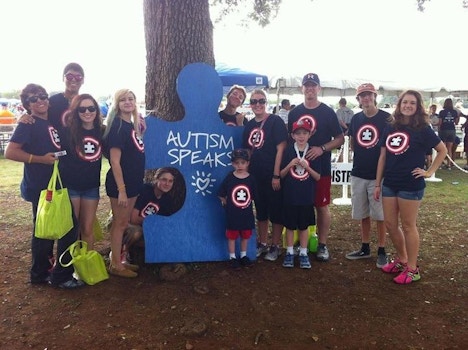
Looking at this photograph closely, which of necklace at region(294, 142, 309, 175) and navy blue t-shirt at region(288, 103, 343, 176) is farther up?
A: navy blue t-shirt at region(288, 103, 343, 176)

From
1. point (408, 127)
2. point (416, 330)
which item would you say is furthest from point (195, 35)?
point (416, 330)

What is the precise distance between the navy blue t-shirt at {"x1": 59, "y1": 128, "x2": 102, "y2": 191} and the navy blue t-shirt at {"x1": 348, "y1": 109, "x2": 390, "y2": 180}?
2391 millimetres

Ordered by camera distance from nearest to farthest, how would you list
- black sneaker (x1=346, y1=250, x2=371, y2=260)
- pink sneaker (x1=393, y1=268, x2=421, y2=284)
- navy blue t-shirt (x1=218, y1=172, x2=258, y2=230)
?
pink sneaker (x1=393, y1=268, x2=421, y2=284) → navy blue t-shirt (x1=218, y1=172, x2=258, y2=230) → black sneaker (x1=346, y1=250, x2=371, y2=260)

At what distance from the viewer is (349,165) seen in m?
6.62

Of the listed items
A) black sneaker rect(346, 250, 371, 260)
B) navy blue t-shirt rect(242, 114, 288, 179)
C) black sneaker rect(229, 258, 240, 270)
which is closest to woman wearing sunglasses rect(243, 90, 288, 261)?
navy blue t-shirt rect(242, 114, 288, 179)

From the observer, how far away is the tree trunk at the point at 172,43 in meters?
3.97

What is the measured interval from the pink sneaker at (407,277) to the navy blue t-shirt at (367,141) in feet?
2.99

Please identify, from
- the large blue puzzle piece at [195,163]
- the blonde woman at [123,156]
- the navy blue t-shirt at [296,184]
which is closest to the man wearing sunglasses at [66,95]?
the blonde woman at [123,156]

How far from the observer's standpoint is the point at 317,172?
389cm

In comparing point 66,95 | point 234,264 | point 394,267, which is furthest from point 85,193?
point 394,267

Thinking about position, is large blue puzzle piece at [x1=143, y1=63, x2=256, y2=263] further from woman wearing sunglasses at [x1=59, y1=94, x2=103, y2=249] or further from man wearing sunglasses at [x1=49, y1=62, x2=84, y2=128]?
man wearing sunglasses at [x1=49, y1=62, x2=84, y2=128]

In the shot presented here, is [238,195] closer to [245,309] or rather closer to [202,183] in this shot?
[202,183]

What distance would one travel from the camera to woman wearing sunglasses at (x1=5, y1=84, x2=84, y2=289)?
324cm

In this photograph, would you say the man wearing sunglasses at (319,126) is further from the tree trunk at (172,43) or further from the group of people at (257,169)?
the tree trunk at (172,43)
